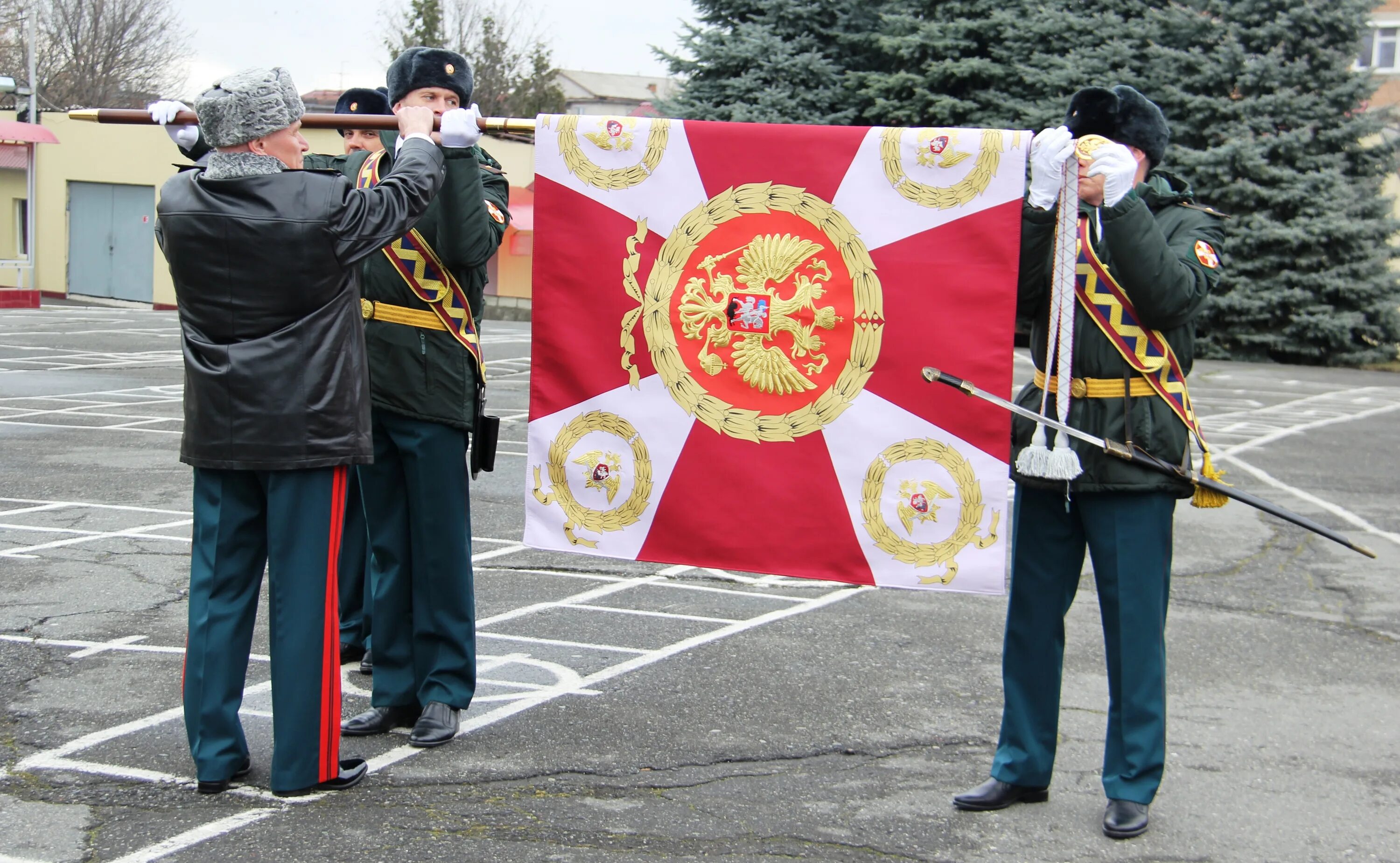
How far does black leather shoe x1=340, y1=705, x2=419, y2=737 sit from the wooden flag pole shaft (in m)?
1.90

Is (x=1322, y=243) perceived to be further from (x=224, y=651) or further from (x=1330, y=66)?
(x=224, y=651)

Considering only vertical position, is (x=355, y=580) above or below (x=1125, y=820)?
above

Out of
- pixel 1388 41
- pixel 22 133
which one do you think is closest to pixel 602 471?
pixel 22 133

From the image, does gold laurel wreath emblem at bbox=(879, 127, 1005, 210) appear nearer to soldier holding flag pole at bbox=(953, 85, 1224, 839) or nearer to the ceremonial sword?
soldier holding flag pole at bbox=(953, 85, 1224, 839)

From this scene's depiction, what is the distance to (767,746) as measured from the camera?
15.0 feet

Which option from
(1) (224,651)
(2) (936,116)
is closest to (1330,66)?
(2) (936,116)

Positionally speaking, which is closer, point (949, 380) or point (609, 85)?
point (949, 380)

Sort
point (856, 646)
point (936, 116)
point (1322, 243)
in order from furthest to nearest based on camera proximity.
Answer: point (936, 116) → point (1322, 243) → point (856, 646)

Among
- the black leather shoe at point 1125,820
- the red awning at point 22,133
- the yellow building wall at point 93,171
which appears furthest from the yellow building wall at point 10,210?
the black leather shoe at point 1125,820

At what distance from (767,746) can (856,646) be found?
137 cm

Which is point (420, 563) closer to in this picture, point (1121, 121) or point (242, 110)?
point (242, 110)

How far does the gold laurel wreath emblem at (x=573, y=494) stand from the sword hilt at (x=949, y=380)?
991 mm

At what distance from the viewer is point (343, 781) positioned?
4070 mm

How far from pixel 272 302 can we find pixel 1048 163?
2.19 meters
